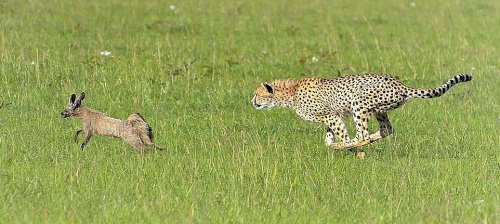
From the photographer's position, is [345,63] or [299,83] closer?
[299,83]

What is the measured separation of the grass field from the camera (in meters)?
7.46

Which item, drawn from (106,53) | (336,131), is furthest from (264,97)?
(106,53)

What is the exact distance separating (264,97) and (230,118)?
66 centimetres

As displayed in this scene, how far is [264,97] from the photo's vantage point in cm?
1081

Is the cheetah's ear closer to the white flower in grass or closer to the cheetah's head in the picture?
the cheetah's head

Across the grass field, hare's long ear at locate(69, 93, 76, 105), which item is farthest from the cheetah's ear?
hare's long ear at locate(69, 93, 76, 105)

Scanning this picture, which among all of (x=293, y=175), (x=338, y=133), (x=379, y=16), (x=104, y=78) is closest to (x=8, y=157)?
(x=293, y=175)

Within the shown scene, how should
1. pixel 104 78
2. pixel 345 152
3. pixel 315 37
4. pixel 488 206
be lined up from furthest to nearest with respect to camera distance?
pixel 315 37, pixel 104 78, pixel 345 152, pixel 488 206

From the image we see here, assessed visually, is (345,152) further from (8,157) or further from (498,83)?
(498,83)

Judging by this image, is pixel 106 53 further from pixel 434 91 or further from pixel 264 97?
pixel 434 91

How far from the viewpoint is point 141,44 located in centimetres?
1554

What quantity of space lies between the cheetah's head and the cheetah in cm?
2

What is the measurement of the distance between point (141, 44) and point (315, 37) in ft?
11.6

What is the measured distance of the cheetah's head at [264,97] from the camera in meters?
10.7
